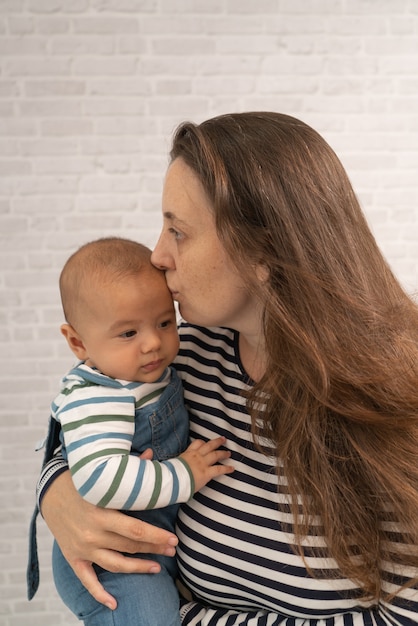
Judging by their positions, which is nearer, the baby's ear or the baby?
the baby

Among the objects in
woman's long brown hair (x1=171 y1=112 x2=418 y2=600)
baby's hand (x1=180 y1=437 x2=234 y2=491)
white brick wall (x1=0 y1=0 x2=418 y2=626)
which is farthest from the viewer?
white brick wall (x1=0 y1=0 x2=418 y2=626)

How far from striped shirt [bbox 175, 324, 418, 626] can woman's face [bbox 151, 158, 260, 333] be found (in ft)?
0.52

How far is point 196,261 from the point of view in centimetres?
108

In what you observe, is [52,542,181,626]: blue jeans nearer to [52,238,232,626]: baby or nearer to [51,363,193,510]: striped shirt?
[52,238,232,626]: baby

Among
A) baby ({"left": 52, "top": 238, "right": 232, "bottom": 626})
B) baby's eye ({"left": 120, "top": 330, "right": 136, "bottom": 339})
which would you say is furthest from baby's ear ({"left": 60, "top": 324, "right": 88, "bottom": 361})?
baby's eye ({"left": 120, "top": 330, "right": 136, "bottom": 339})

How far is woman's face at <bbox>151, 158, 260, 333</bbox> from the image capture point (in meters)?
1.07

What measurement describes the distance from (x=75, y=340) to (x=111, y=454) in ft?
0.87

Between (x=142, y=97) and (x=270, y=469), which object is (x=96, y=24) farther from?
(x=270, y=469)

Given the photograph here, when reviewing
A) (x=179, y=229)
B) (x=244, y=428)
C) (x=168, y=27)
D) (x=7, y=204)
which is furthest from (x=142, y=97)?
(x=244, y=428)

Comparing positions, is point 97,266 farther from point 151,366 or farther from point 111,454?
point 111,454

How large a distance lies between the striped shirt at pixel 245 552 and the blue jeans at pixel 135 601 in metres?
0.06

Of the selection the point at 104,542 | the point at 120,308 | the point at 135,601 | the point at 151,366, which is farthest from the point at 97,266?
the point at 135,601

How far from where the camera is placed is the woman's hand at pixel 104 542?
109cm

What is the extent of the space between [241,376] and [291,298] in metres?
0.24
